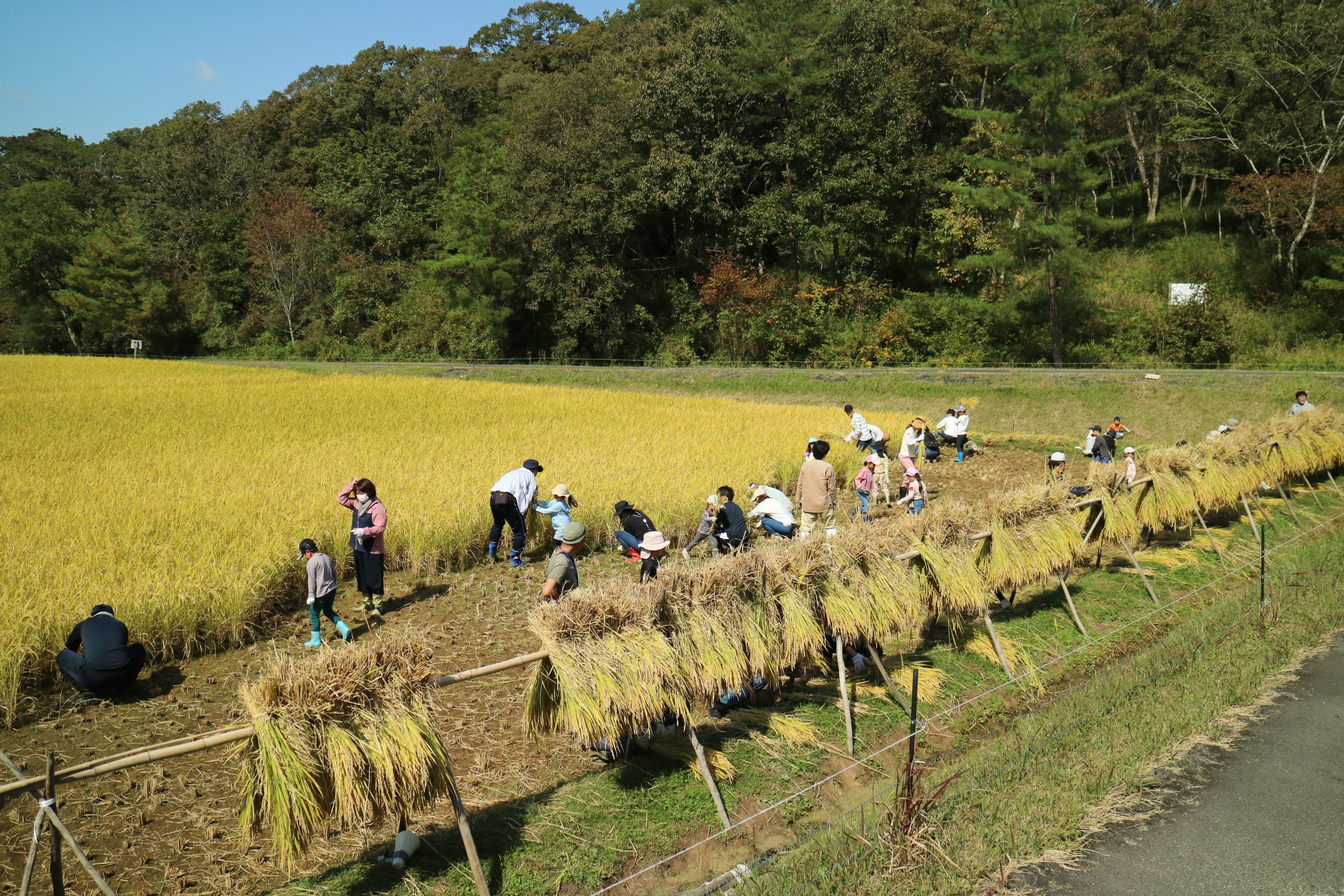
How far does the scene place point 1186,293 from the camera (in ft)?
91.0

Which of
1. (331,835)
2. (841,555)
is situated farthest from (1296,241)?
(331,835)

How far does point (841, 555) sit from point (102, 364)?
37674mm

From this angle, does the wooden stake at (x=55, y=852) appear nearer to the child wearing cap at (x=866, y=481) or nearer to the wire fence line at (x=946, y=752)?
the wire fence line at (x=946, y=752)

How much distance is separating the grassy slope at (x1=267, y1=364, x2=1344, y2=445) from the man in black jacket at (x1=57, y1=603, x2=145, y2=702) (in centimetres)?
1431

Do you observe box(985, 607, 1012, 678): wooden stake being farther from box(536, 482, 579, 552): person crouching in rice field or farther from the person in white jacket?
the person in white jacket

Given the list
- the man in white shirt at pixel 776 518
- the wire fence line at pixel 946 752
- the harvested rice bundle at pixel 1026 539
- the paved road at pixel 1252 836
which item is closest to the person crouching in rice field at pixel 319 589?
the wire fence line at pixel 946 752

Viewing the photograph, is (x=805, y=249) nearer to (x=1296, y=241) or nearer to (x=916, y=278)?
(x=916, y=278)

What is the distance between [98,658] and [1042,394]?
69.8 ft

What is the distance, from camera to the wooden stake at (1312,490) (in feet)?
42.8

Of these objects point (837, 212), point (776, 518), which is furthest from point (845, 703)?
point (837, 212)

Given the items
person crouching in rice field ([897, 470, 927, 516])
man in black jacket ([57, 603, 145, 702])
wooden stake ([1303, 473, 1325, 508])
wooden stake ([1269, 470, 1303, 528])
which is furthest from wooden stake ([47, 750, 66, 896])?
wooden stake ([1303, 473, 1325, 508])

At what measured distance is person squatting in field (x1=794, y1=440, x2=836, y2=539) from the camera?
9.03 meters

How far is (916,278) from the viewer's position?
→ 34.4m

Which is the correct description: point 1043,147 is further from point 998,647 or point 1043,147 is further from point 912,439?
point 998,647
